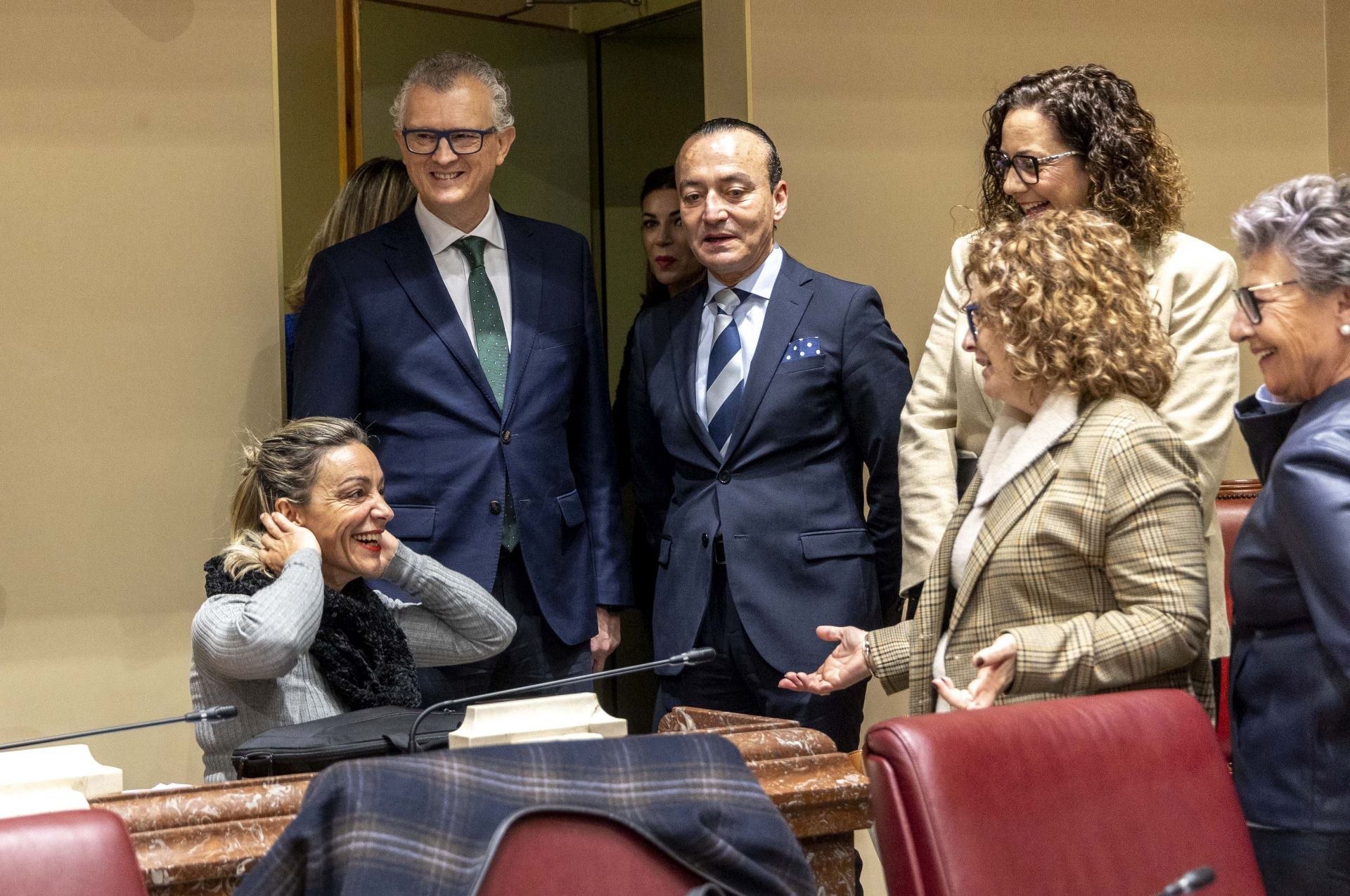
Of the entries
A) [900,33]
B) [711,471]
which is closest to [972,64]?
[900,33]

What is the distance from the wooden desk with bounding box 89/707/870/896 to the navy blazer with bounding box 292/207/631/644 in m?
1.14

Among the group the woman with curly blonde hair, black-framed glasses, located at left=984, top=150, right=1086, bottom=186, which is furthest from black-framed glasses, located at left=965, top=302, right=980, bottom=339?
black-framed glasses, located at left=984, top=150, right=1086, bottom=186

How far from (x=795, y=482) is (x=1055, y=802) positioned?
1.42 metres

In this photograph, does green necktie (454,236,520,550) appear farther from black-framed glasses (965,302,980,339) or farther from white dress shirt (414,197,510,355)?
black-framed glasses (965,302,980,339)

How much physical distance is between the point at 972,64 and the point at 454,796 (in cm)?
302

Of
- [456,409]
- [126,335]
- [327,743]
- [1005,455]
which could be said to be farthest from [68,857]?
[126,335]

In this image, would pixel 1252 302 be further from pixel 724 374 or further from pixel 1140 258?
pixel 724 374

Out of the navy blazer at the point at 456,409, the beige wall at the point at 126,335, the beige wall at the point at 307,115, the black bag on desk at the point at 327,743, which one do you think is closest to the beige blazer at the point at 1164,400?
the navy blazer at the point at 456,409

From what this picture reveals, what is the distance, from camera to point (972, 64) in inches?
154

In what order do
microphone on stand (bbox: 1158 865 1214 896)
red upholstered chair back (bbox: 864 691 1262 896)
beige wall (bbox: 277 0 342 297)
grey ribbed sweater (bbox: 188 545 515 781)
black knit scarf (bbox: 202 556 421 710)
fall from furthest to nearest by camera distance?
1. beige wall (bbox: 277 0 342 297)
2. black knit scarf (bbox: 202 556 421 710)
3. grey ribbed sweater (bbox: 188 545 515 781)
4. red upholstered chair back (bbox: 864 691 1262 896)
5. microphone on stand (bbox: 1158 865 1214 896)

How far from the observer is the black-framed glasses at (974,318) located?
2.22 metres

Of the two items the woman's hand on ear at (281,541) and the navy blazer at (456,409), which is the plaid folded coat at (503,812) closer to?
the woman's hand on ear at (281,541)

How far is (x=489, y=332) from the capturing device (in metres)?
3.15

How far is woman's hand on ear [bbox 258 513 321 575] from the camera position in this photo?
8.31 feet
